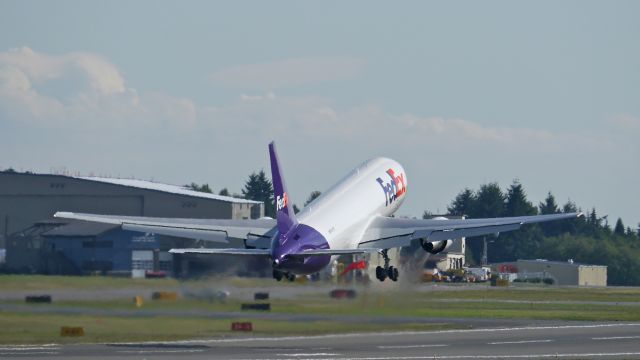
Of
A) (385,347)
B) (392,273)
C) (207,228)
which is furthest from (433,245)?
(385,347)

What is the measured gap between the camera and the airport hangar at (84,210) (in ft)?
394

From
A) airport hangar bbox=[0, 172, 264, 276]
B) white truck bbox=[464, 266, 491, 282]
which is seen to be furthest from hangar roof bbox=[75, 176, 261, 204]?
white truck bbox=[464, 266, 491, 282]

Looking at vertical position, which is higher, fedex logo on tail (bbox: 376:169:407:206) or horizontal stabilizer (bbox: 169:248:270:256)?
fedex logo on tail (bbox: 376:169:407:206)

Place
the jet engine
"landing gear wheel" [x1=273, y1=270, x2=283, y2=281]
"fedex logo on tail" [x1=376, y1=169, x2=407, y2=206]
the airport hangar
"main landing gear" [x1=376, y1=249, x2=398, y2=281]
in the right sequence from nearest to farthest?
"landing gear wheel" [x1=273, y1=270, x2=283, y2=281] < "main landing gear" [x1=376, y1=249, x2=398, y2=281] < the jet engine < "fedex logo on tail" [x1=376, y1=169, x2=407, y2=206] < the airport hangar

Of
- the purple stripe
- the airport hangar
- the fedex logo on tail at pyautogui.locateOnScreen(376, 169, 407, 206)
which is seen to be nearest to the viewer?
the purple stripe

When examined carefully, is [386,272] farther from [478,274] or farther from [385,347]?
[478,274]

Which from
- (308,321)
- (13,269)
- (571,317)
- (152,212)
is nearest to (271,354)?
(308,321)

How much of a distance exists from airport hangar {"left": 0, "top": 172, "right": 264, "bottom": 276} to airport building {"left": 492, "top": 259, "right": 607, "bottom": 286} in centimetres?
3326

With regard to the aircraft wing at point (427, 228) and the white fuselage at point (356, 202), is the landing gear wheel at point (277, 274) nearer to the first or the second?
the white fuselage at point (356, 202)

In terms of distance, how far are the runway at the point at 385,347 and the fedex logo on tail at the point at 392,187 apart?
12950 millimetres

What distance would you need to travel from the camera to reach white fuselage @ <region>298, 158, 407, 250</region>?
250 feet

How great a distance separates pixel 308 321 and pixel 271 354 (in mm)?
17344

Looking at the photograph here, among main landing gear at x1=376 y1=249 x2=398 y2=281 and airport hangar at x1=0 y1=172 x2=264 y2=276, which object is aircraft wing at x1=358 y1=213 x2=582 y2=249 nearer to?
main landing gear at x1=376 y1=249 x2=398 y2=281

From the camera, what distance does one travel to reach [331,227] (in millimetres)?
76188
